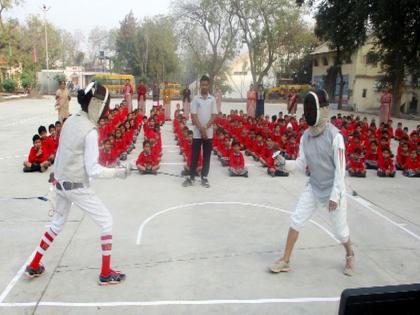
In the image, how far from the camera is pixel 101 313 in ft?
11.3

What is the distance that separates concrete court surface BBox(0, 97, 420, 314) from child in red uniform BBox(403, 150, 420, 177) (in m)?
1.18

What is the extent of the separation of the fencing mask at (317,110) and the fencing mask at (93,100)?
6.51ft

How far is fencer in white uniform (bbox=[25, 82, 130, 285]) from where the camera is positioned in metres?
3.60

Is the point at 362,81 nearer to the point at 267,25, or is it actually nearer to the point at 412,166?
the point at 267,25

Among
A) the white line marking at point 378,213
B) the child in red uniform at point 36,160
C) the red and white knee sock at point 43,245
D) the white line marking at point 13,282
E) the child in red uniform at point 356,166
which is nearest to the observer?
the white line marking at point 13,282

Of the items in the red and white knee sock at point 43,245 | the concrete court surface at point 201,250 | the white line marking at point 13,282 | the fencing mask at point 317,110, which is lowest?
the white line marking at point 13,282

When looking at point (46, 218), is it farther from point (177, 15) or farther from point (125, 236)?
point (177, 15)

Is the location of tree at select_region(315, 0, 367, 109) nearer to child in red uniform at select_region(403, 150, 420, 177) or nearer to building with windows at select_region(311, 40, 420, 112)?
building with windows at select_region(311, 40, 420, 112)

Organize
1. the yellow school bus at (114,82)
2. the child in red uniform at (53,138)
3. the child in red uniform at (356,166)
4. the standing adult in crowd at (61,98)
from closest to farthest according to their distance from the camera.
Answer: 1. the child in red uniform at (356,166)
2. the child in red uniform at (53,138)
3. the standing adult in crowd at (61,98)
4. the yellow school bus at (114,82)

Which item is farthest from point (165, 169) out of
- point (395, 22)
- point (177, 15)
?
point (177, 15)

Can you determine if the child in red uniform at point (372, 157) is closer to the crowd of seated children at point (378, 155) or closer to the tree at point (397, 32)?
the crowd of seated children at point (378, 155)

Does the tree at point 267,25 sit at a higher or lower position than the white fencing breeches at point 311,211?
higher

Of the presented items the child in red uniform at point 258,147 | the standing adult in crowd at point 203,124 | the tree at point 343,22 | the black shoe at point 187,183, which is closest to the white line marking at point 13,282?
the black shoe at point 187,183

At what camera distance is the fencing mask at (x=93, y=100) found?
3.75m
